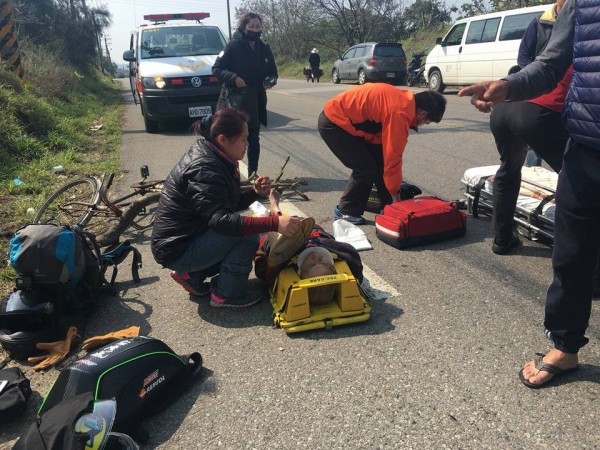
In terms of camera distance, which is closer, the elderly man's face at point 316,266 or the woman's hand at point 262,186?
the elderly man's face at point 316,266

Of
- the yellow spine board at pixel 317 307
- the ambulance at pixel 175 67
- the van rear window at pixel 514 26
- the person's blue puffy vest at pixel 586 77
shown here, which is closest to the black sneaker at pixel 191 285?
the yellow spine board at pixel 317 307

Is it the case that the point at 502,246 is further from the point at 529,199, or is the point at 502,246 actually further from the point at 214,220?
the point at 214,220

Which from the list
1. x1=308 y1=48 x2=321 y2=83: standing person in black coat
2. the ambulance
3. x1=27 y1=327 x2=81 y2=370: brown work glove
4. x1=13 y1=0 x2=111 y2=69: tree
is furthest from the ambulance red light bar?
x1=308 y1=48 x2=321 y2=83: standing person in black coat

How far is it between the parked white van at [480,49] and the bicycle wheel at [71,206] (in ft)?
35.2

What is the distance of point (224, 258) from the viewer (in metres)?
3.21

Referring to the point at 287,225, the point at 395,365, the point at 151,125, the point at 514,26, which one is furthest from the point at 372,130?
the point at 514,26

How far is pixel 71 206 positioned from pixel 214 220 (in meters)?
3.16

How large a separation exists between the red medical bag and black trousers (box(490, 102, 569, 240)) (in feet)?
1.29

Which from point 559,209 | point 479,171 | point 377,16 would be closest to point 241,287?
point 559,209

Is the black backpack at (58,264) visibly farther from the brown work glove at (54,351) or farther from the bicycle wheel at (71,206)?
the bicycle wheel at (71,206)

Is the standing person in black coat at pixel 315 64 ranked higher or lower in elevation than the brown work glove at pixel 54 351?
higher

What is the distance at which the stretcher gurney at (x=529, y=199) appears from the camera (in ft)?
12.1

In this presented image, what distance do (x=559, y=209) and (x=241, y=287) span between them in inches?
75.5

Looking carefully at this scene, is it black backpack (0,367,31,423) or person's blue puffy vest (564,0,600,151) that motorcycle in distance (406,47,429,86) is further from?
black backpack (0,367,31,423)
